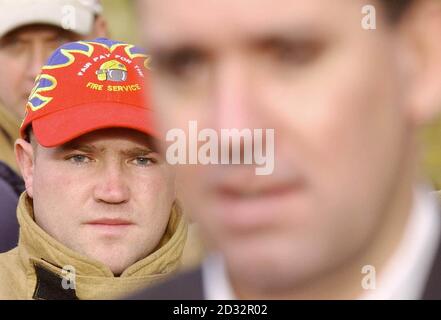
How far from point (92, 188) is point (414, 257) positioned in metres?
0.74

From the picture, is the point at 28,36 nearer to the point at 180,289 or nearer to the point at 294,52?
the point at 180,289

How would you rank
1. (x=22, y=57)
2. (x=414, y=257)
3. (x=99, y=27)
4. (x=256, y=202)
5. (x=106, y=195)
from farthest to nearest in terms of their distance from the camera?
(x=99, y=27)
(x=22, y=57)
(x=106, y=195)
(x=414, y=257)
(x=256, y=202)

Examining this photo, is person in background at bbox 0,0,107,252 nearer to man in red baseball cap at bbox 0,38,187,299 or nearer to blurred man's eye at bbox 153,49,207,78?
man in red baseball cap at bbox 0,38,187,299

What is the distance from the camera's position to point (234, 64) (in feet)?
2.31

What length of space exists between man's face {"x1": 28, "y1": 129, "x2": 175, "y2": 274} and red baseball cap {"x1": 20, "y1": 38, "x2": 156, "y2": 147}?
32mm

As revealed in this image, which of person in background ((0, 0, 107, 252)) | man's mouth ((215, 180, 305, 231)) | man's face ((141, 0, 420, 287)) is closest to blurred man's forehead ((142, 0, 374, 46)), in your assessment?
man's face ((141, 0, 420, 287))

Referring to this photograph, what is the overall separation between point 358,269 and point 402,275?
56mm

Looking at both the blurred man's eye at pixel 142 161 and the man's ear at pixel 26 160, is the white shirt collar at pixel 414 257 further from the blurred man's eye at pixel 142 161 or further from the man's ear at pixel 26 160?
the man's ear at pixel 26 160

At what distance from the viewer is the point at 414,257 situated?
80 centimetres

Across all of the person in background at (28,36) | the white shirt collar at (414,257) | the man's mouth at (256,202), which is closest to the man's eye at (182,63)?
the man's mouth at (256,202)

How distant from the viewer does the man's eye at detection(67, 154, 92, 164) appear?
56.6 inches

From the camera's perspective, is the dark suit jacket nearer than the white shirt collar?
No

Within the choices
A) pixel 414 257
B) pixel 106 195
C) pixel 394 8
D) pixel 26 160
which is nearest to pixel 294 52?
pixel 394 8
